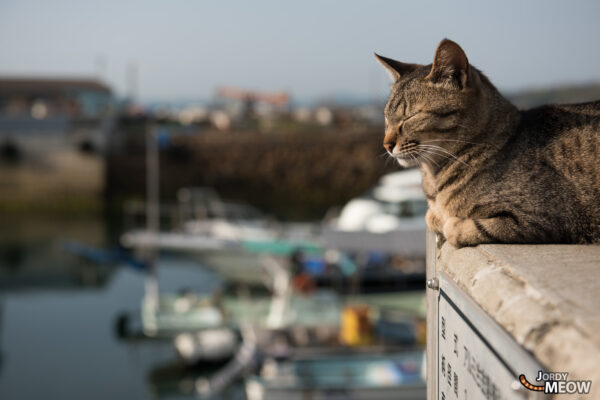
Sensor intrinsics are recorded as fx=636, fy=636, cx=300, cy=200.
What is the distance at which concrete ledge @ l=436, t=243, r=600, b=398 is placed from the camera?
1.19 m

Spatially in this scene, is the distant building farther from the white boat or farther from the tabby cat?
the tabby cat

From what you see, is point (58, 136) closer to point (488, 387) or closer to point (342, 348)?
point (342, 348)

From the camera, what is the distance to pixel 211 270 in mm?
22406

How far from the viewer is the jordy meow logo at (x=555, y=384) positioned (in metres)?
1.15

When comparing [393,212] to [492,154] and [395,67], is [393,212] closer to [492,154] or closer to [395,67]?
[395,67]

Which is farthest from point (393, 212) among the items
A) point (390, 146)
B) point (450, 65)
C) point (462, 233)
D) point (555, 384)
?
point (555, 384)

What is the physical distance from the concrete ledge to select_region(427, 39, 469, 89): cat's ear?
74 centimetres

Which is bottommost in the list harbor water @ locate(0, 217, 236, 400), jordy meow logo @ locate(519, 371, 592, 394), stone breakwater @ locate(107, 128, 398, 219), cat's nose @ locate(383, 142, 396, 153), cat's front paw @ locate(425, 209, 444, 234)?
harbor water @ locate(0, 217, 236, 400)

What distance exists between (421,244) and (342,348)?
523 cm

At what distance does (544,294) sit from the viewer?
4.80 feet

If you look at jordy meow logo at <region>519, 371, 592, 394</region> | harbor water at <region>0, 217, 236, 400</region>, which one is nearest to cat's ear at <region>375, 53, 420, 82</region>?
jordy meow logo at <region>519, 371, 592, 394</region>

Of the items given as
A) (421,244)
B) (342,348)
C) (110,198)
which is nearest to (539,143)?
(342,348)

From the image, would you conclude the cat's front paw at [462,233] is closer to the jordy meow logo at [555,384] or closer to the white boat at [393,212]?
the jordy meow logo at [555,384]

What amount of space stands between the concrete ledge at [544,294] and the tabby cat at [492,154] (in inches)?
9.4
